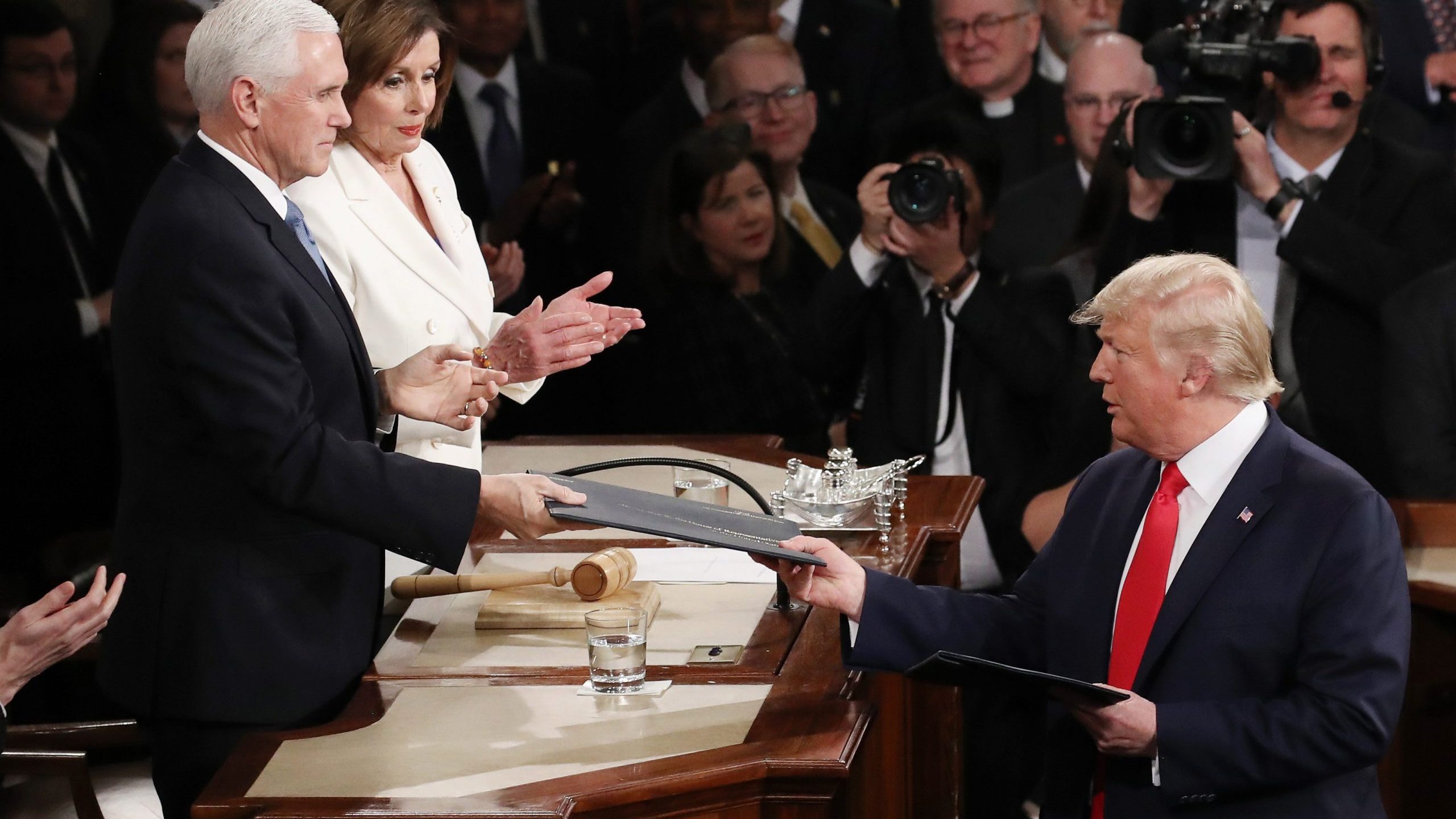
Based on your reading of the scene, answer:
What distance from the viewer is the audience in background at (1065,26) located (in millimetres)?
4770

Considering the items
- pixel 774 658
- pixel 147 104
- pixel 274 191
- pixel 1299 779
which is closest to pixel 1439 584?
pixel 1299 779

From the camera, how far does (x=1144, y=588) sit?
210 centimetres

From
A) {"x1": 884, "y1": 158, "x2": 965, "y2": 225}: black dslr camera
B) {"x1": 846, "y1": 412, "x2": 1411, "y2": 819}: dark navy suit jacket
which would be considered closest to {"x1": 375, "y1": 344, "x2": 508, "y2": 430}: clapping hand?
{"x1": 846, "y1": 412, "x2": 1411, "y2": 819}: dark navy suit jacket

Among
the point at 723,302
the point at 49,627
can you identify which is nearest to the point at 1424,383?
the point at 723,302

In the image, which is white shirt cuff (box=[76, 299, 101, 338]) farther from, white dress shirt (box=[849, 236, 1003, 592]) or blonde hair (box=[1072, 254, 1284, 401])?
blonde hair (box=[1072, 254, 1284, 401])

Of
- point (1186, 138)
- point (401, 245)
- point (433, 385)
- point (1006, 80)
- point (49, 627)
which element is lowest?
point (49, 627)

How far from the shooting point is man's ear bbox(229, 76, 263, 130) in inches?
79.0

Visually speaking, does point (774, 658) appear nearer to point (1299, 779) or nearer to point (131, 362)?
point (1299, 779)

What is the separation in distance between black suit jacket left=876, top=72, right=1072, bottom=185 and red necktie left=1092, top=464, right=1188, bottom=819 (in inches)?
112

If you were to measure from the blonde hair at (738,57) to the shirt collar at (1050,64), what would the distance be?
0.76 meters

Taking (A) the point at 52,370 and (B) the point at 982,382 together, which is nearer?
(A) the point at 52,370

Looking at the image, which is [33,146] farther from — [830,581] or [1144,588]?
[1144,588]

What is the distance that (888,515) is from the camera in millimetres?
2807

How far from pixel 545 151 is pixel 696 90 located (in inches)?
21.8
